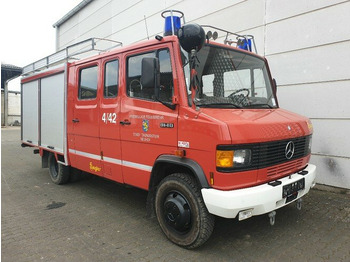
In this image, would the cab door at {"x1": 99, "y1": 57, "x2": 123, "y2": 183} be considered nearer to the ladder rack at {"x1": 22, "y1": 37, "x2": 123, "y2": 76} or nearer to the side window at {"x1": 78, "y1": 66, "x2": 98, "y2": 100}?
the side window at {"x1": 78, "y1": 66, "x2": 98, "y2": 100}

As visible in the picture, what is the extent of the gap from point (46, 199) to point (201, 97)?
3.63m

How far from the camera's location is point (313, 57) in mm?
5414

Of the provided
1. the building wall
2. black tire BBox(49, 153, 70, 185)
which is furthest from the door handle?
the building wall

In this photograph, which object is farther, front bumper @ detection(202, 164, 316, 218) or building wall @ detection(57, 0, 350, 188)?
building wall @ detection(57, 0, 350, 188)

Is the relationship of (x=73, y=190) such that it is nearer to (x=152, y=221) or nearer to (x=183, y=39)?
(x=152, y=221)

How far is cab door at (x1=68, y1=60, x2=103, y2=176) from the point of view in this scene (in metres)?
4.43

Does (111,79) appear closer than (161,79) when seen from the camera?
No

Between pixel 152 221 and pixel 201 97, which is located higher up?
pixel 201 97

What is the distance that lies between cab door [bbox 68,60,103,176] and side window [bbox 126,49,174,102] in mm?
836

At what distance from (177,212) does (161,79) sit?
5.17 feet

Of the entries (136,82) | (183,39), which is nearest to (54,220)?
(136,82)

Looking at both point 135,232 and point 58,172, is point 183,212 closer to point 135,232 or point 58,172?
point 135,232

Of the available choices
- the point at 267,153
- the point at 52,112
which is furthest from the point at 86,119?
the point at 267,153

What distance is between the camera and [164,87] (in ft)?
10.6
